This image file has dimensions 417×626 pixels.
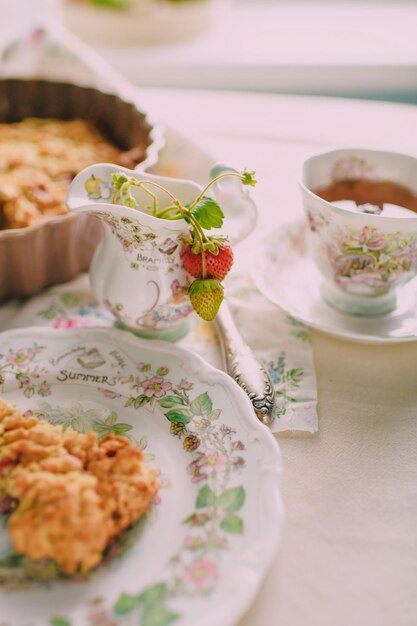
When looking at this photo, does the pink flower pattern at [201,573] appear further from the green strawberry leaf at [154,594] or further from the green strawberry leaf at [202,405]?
the green strawberry leaf at [202,405]

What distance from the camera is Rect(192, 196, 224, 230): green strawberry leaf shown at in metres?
A: 0.88

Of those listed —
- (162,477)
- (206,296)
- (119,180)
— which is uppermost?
(119,180)

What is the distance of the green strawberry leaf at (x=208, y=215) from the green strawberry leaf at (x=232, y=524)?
38 centimetres

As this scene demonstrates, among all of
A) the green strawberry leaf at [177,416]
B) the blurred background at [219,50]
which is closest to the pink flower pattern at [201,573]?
the green strawberry leaf at [177,416]

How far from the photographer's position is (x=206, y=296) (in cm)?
89

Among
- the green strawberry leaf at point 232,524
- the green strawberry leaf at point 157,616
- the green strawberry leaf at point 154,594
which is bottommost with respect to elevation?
the green strawberry leaf at point 154,594

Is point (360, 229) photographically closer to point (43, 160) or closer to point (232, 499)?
point (232, 499)

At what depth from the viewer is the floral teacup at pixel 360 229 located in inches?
38.4

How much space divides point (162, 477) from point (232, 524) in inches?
4.8

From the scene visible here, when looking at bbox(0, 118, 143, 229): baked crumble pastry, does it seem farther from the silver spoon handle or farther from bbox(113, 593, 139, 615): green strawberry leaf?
bbox(113, 593, 139, 615): green strawberry leaf

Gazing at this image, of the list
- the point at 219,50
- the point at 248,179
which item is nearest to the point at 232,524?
the point at 248,179

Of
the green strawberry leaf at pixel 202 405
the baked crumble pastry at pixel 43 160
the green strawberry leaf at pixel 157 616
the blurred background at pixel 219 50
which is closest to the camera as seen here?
the green strawberry leaf at pixel 157 616

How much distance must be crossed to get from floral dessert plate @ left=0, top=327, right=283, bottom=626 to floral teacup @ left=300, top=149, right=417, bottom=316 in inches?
12.0

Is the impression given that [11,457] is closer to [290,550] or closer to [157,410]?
[157,410]
